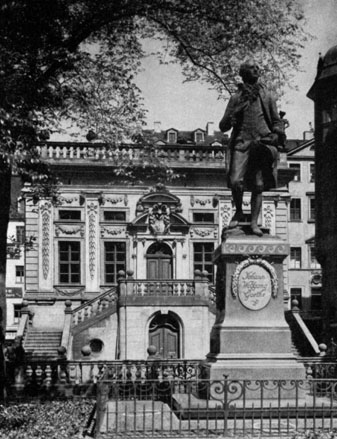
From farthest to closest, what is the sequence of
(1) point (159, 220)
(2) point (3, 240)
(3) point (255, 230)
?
(1) point (159, 220), (2) point (3, 240), (3) point (255, 230)

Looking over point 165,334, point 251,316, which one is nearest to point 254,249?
point 251,316

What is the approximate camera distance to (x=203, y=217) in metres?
38.9

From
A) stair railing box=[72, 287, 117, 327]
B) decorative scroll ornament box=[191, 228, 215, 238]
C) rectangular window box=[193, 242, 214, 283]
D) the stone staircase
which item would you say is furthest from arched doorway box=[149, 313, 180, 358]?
decorative scroll ornament box=[191, 228, 215, 238]

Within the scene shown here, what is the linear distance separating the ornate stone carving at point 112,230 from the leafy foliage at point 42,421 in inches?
898

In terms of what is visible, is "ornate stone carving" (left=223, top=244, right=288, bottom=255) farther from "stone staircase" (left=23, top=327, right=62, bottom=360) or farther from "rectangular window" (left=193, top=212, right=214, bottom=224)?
"rectangular window" (left=193, top=212, right=214, bottom=224)

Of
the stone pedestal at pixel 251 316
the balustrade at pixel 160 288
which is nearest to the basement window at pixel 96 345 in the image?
the balustrade at pixel 160 288

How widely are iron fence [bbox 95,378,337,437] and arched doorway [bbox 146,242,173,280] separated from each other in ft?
85.7

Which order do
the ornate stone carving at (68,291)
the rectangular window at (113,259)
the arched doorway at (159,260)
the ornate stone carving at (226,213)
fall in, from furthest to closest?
the ornate stone carving at (226,213) < the arched doorway at (159,260) < the rectangular window at (113,259) < the ornate stone carving at (68,291)

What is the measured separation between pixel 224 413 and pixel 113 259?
28026 millimetres

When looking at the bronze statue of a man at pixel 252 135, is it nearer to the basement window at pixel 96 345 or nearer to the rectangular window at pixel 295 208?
the basement window at pixel 96 345

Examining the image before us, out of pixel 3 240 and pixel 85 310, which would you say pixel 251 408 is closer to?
pixel 3 240

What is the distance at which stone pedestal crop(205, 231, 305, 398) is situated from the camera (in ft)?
38.2

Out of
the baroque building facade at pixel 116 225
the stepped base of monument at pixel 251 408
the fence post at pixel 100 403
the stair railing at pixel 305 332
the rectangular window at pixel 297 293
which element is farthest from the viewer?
the rectangular window at pixel 297 293

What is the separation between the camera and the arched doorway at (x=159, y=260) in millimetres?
37994
